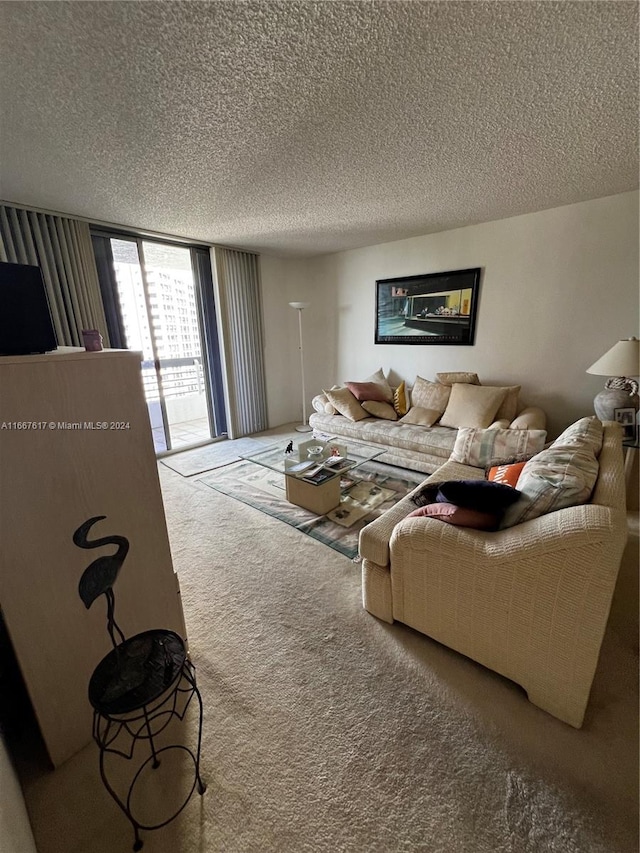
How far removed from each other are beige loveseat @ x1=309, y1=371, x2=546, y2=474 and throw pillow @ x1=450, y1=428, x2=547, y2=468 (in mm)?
506

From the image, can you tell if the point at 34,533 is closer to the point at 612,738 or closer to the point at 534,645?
the point at 534,645

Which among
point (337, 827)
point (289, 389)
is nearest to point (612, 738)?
point (337, 827)

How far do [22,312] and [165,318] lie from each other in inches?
125

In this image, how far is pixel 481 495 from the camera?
135cm

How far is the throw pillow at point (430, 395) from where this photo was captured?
365 cm

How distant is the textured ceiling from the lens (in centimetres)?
112

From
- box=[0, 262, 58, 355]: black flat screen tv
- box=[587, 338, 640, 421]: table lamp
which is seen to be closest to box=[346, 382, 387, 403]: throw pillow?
box=[587, 338, 640, 421]: table lamp

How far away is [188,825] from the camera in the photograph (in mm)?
998

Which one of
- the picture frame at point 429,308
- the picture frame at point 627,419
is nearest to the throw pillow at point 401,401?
the picture frame at point 429,308

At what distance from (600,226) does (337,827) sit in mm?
4142

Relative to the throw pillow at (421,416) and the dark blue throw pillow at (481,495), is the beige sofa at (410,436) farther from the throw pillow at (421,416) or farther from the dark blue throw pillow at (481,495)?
the dark blue throw pillow at (481,495)

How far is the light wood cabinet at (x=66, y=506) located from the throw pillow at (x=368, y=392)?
9.79 feet

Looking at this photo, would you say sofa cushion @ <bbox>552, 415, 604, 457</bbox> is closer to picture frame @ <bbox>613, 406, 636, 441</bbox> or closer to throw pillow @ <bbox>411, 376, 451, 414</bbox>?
picture frame @ <bbox>613, 406, 636, 441</bbox>

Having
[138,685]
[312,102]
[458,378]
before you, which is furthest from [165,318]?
[138,685]
